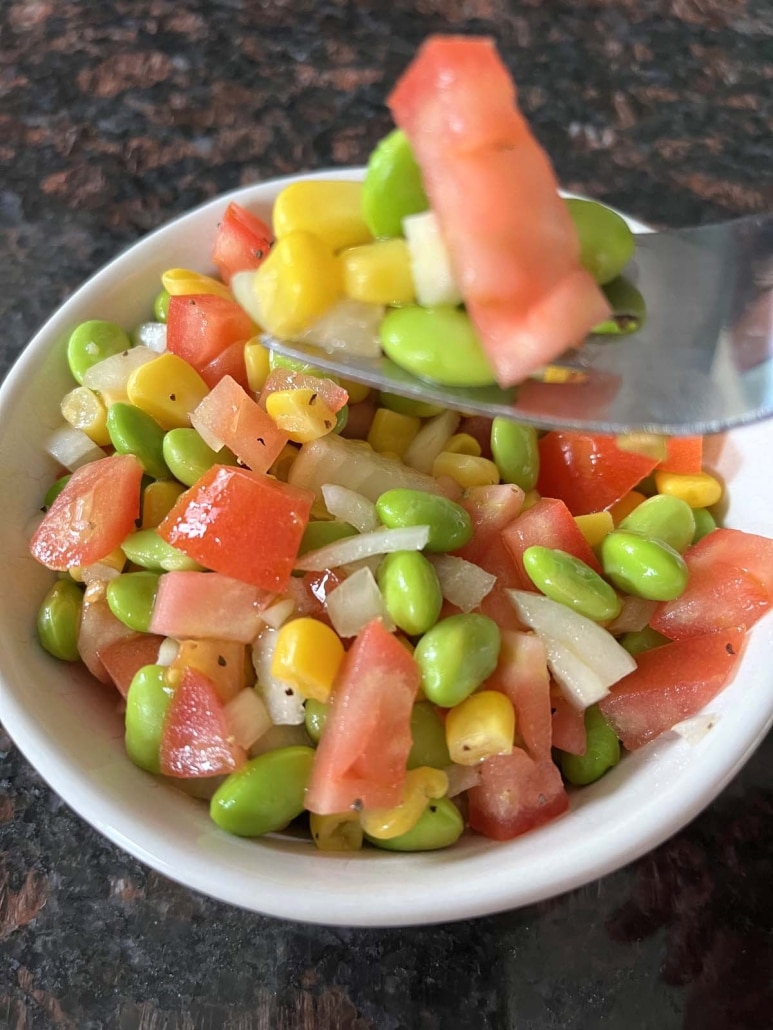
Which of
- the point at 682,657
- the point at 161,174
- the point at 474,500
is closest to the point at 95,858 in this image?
the point at 474,500

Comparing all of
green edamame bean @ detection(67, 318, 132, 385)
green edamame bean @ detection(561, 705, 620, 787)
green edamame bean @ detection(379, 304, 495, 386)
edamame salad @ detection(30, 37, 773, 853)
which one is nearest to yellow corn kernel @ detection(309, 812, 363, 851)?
edamame salad @ detection(30, 37, 773, 853)

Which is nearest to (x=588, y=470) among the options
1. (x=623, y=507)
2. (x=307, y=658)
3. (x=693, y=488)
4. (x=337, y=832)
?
(x=623, y=507)

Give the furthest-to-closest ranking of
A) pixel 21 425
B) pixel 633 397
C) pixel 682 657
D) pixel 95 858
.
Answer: pixel 21 425 → pixel 95 858 → pixel 682 657 → pixel 633 397

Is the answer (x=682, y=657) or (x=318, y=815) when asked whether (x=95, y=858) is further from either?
(x=682, y=657)

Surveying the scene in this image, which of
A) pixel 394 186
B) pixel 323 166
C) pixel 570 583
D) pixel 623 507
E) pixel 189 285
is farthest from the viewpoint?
pixel 323 166

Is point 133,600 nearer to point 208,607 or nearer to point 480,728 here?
point 208,607
